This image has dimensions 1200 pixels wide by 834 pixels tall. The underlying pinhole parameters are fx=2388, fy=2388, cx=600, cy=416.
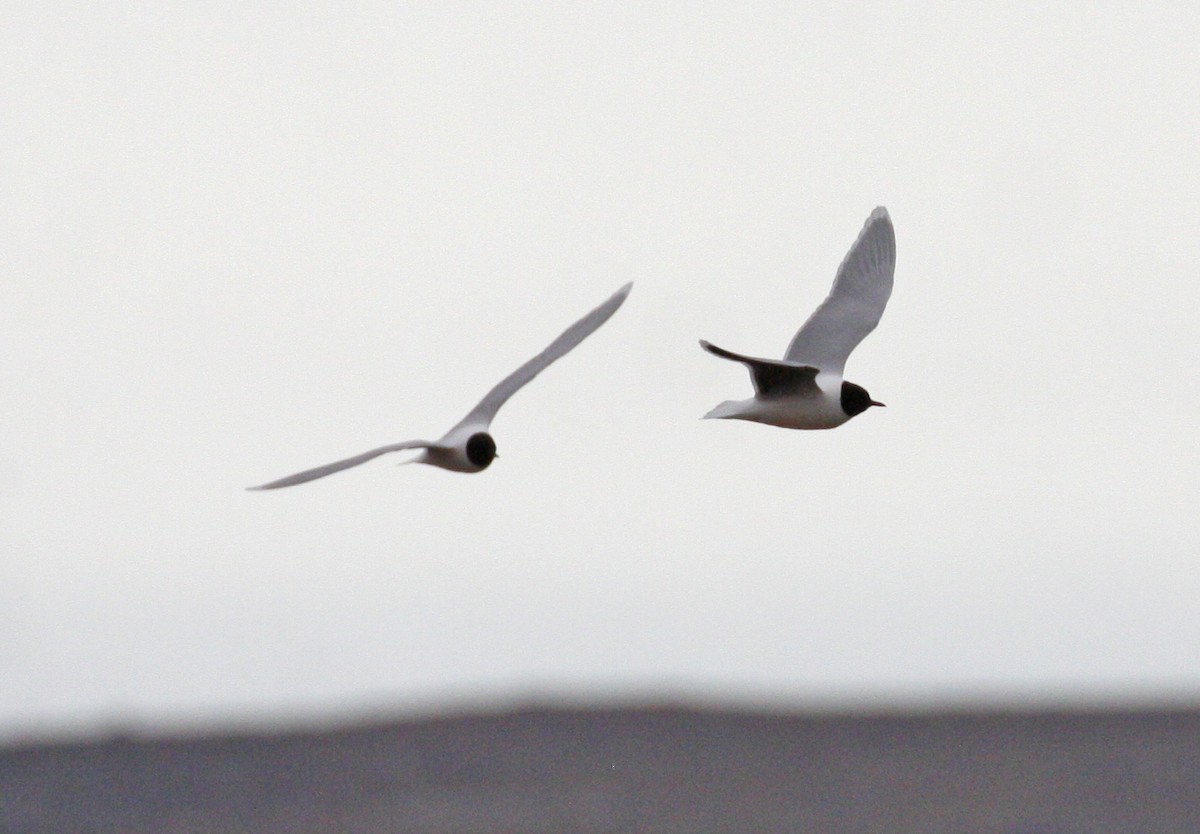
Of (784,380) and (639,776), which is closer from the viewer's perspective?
(784,380)

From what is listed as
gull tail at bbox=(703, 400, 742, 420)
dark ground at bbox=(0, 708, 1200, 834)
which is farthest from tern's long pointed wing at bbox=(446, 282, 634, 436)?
dark ground at bbox=(0, 708, 1200, 834)

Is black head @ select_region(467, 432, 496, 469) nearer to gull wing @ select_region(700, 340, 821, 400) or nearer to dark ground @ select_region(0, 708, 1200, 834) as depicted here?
gull wing @ select_region(700, 340, 821, 400)

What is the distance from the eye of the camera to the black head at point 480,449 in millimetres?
16953

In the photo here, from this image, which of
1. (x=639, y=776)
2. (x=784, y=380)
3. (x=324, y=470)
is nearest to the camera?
(x=324, y=470)

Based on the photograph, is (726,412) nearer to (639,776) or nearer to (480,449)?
(480,449)

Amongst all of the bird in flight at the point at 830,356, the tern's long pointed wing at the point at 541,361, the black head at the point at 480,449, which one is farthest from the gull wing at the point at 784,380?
the black head at the point at 480,449

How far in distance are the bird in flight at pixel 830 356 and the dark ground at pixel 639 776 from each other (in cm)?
3182

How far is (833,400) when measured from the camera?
19.1 m

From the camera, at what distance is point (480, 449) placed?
1698 centimetres

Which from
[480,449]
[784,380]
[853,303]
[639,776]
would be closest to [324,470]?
[480,449]

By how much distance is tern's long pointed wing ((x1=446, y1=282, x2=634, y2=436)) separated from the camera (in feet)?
59.1

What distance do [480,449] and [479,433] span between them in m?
0.19

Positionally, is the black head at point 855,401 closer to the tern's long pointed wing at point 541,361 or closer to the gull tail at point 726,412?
the gull tail at point 726,412

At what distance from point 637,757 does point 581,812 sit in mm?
4431
